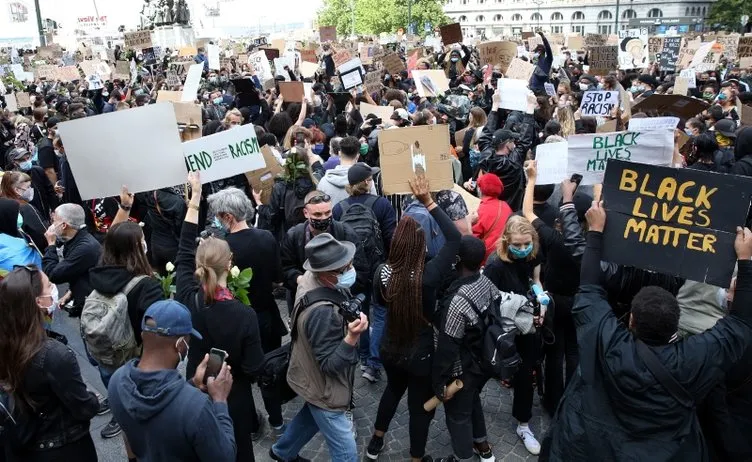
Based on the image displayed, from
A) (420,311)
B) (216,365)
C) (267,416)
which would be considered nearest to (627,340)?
(420,311)

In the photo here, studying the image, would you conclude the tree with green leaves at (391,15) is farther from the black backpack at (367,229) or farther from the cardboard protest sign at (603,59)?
the black backpack at (367,229)

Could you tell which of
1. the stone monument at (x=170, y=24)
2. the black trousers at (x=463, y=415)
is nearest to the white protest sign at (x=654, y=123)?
the black trousers at (x=463, y=415)

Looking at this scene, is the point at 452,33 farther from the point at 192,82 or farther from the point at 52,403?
the point at 52,403

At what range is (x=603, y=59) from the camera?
14680 mm

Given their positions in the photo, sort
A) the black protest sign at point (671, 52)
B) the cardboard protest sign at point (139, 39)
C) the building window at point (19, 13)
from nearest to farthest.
→ the black protest sign at point (671, 52) < the cardboard protest sign at point (139, 39) < the building window at point (19, 13)

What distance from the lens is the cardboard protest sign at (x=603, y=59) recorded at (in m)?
14.6

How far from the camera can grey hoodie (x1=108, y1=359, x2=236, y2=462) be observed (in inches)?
103

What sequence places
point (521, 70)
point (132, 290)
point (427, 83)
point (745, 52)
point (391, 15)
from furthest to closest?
point (391, 15) < point (745, 52) < point (427, 83) < point (521, 70) < point (132, 290)

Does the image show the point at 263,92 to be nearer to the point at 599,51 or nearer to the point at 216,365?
the point at 599,51

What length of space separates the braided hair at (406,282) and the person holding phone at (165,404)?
1.53 m

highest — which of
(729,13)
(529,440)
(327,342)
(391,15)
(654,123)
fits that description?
(391,15)

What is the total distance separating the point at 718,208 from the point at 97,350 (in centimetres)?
395

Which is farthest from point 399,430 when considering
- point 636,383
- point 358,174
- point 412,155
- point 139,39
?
point 139,39

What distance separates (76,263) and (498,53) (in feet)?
37.4
